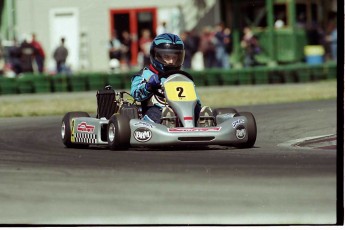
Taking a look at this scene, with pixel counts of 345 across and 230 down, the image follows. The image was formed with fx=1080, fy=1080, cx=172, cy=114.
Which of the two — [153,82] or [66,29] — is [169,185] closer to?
[153,82]

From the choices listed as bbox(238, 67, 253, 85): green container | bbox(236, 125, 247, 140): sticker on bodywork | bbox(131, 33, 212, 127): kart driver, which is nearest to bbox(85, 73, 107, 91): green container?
bbox(238, 67, 253, 85): green container

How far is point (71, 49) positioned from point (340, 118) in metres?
29.2

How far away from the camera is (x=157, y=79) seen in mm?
11422

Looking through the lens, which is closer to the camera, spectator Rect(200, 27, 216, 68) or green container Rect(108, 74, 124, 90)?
green container Rect(108, 74, 124, 90)

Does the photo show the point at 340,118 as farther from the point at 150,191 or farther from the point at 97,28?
the point at 97,28

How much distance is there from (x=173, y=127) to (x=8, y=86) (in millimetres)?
14369

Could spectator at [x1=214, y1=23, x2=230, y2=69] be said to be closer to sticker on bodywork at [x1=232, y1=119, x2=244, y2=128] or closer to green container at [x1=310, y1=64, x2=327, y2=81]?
green container at [x1=310, y1=64, x2=327, y2=81]

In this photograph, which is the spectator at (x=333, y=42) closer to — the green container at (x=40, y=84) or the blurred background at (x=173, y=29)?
the blurred background at (x=173, y=29)

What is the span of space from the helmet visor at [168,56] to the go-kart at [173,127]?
0.32 meters

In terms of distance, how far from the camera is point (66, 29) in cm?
3753

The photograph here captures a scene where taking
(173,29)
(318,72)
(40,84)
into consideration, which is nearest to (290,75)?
(318,72)

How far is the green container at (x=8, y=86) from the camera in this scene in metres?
24.9

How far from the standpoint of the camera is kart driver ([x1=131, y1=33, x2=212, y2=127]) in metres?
11.4

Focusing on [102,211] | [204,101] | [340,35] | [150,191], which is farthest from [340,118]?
[204,101]
